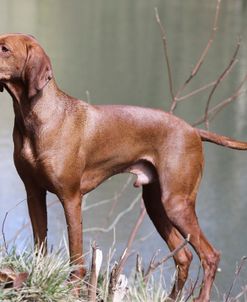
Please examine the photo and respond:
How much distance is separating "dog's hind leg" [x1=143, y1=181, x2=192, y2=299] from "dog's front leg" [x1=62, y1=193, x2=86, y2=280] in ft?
1.45

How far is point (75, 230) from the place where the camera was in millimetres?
3473

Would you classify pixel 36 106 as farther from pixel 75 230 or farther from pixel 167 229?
pixel 167 229

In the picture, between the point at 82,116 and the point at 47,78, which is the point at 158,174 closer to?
the point at 82,116

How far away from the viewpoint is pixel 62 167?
11.0 feet

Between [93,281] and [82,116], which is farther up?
[82,116]

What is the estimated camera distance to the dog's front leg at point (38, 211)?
353 centimetres

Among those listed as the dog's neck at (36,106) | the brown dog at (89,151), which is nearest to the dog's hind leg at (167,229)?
the brown dog at (89,151)

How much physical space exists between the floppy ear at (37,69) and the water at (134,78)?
255 cm

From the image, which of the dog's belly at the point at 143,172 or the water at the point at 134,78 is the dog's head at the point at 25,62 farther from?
the water at the point at 134,78

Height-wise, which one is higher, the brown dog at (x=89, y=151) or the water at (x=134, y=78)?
the brown dog at (x=89, y=151)

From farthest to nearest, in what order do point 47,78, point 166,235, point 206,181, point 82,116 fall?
point 206,181, point 166,235, point 82,116, point 47,78

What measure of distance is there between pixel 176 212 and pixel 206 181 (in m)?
5.57

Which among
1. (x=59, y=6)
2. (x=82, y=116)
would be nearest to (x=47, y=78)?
(x=82, y=116)

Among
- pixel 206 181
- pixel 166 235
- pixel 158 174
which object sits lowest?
pixel 206 181
